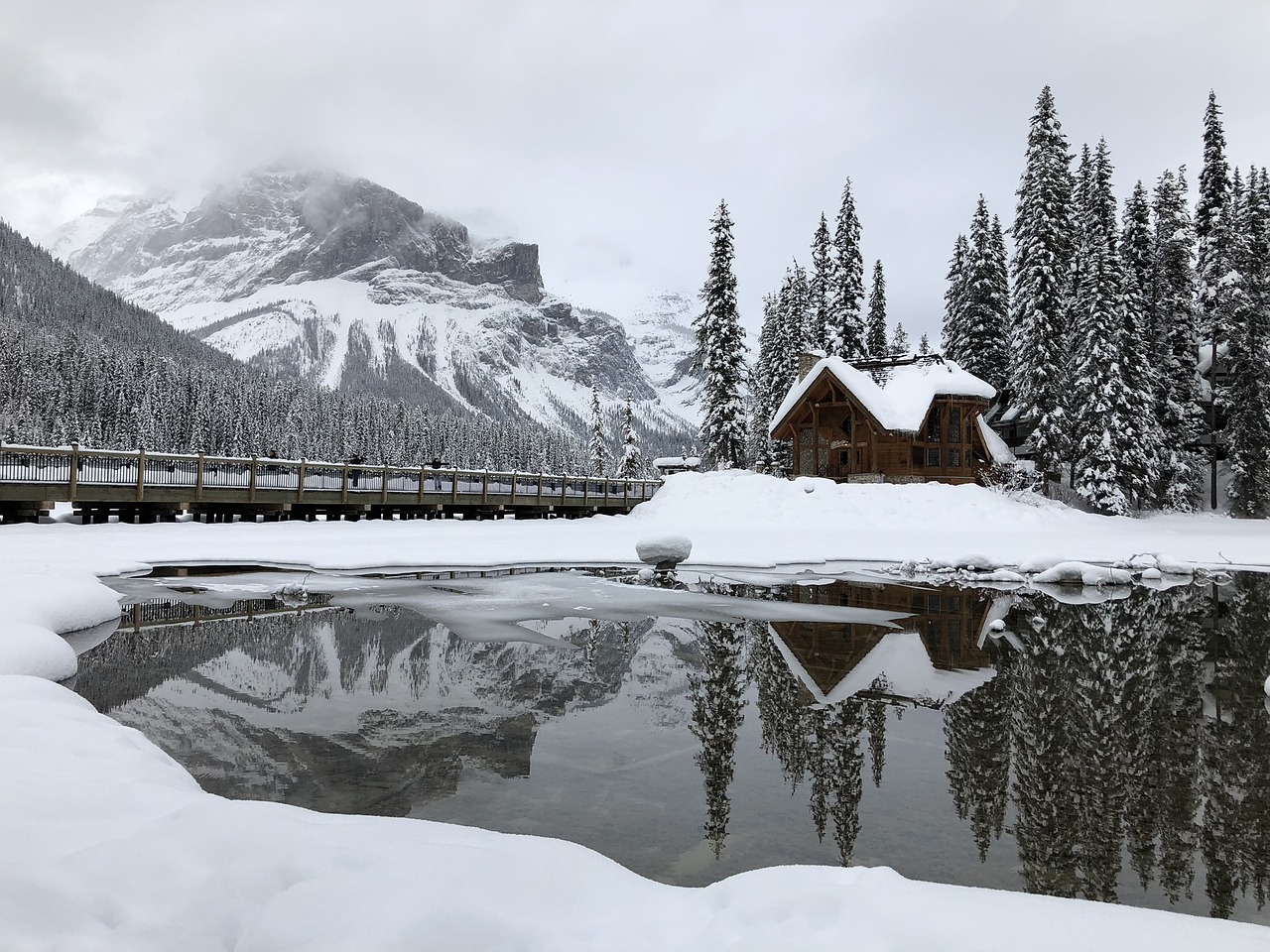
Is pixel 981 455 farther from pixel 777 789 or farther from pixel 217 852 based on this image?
pixel 217 852

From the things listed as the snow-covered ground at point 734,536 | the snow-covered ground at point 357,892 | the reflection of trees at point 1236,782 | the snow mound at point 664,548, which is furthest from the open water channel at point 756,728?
the snow-covered ground at point 734,536

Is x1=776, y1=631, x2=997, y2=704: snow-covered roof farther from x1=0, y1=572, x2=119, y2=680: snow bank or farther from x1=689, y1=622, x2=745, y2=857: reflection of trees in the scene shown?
x1=0, y1=572, x2=119, y2=680: snow bank

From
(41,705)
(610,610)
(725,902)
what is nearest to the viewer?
(725,902)

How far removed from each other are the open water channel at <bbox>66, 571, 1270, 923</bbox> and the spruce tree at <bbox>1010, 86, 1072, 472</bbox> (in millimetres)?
26957

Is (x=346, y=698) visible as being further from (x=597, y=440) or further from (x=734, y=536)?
(x=597, y=440)

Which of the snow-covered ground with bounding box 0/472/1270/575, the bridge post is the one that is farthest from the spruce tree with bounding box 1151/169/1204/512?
the bridge post

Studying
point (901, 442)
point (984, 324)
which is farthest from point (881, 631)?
point (984, 324)

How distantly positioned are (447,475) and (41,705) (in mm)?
25968

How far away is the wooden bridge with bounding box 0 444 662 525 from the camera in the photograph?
21156 mm

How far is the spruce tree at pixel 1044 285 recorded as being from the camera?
3588 cm

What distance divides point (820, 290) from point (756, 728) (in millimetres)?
45686

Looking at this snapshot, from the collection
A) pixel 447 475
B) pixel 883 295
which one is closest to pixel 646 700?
pixel 447 475

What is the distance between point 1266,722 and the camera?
6578mm

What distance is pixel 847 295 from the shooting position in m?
44.1
